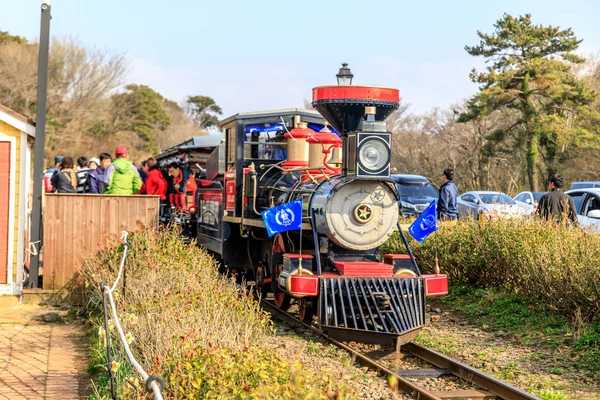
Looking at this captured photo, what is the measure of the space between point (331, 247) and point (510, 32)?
27.1 metres

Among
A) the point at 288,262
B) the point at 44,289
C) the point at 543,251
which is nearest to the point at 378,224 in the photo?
the point at 288,262

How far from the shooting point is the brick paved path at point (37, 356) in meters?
7.00

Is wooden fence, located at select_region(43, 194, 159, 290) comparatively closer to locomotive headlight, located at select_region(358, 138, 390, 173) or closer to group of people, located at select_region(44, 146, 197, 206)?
group of people, located at select_region(44, 146, 197, 206)

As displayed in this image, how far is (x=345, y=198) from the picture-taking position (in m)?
9.25

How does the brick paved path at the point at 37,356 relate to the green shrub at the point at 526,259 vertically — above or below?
below

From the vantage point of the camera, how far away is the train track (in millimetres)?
6809

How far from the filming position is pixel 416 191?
23.6 m

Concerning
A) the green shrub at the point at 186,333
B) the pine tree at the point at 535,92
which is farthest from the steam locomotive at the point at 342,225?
the pine tree at the point at 535,92

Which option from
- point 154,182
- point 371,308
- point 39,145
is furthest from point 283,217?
→ point 154,182

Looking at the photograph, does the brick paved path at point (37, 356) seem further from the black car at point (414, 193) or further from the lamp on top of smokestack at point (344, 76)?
the black car at point (414, 193)

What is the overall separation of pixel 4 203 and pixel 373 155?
5654mm

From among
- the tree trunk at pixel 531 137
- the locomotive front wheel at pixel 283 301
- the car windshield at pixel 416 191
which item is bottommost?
the locomotive front wheel at pixel 283 301

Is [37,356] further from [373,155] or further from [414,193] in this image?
[414,193]

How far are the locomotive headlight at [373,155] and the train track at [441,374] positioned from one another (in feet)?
6.51
